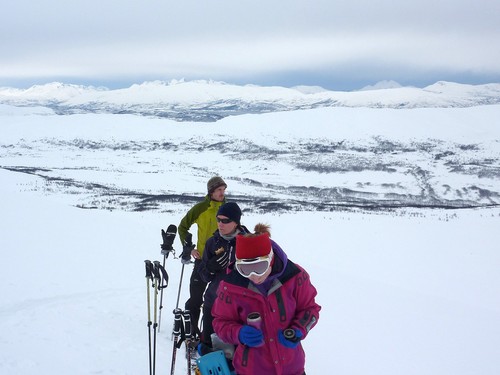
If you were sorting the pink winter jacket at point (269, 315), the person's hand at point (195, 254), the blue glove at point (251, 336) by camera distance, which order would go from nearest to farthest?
1. the blue glove at point (251, 336)
2. the pink winter jacket at point (269, 315)
3. the person's hand at point (195, 254)

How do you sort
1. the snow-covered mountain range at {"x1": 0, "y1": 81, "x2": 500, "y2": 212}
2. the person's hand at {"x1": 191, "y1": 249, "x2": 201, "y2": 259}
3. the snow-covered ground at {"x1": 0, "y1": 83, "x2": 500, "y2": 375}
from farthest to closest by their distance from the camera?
the snow-covered mountain range at {"x1": 0, "y1": 81, "x2": 500, "y2": 212} → the snow-covered ground at {"x1": 0, "y1": 83, "x2": 500, "y2": 375} → the person's hand at {"x1": 191, "y1": 249, "x2": 201, "y2": 259}

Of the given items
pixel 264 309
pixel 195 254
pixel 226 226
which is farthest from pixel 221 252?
pixel 264 309

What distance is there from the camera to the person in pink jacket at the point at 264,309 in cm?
290

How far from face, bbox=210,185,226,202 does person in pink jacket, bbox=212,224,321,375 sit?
218 centimetres

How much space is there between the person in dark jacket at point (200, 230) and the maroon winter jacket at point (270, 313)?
206cm

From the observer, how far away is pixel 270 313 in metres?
2.97

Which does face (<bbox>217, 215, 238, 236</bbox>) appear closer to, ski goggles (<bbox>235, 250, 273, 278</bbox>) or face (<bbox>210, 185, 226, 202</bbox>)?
face (<bbox>210, 185, 226, 202</bbox>)

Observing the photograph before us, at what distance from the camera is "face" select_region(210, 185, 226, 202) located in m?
5.21

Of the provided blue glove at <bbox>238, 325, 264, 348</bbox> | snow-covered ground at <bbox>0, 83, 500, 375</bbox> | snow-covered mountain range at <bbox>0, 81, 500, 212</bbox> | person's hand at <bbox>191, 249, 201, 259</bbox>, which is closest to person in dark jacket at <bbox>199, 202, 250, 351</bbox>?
person's hand at <bbox>191, 249, 201, 259</bbox>

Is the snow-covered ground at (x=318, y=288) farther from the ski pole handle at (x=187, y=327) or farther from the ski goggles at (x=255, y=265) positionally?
the ski goggles at (x=255, y=265)

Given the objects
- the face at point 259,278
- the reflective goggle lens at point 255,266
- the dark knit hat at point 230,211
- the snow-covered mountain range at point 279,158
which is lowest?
the snow-covered mountain range at point 279,158

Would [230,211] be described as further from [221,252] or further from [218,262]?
[218,262]

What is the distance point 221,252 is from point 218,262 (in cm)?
11

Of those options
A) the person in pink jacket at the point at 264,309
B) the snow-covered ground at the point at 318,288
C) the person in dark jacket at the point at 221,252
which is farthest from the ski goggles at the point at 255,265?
the snow-covered ground at the point at 318,288
